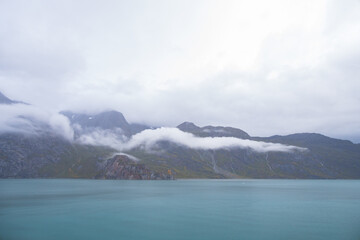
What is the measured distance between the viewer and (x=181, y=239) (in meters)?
39.8

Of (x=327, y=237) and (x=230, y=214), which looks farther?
(x=230, y=214)

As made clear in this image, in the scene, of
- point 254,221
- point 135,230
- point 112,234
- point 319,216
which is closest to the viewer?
point 112,234

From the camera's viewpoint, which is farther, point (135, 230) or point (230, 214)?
point (230, 214)

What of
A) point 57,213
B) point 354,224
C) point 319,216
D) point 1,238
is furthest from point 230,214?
point 1,238

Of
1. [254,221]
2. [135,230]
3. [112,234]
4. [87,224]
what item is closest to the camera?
[112,234]

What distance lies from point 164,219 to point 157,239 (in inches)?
641

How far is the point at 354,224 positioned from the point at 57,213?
6295cm

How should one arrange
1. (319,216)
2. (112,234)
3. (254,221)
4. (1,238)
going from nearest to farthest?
1. (1,238)
2. (112,234)
3. (254,221)
4. (319,216)

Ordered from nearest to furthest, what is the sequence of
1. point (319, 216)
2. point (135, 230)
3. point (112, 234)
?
1. point (112, 234)
2. point (135, 230)
3. point (319, 216)

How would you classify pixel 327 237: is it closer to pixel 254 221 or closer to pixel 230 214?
pixel 254 221

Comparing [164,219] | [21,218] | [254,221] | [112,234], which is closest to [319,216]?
[254,221]

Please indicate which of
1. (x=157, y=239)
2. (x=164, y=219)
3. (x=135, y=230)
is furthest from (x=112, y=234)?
(x=164, y=219)

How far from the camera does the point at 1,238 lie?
3928 centimetres

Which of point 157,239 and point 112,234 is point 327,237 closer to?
point 157,239
